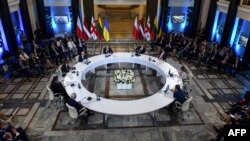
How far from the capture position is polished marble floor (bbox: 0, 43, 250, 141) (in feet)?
22.1

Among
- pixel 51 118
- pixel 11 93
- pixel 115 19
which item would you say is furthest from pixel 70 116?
pixel 115 19

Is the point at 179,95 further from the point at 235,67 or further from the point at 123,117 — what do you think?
the point at 235,67

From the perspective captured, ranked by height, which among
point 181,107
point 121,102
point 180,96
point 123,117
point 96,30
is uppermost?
point 96,30

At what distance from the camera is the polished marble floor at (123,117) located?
673 cm

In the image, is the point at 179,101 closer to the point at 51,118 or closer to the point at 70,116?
the point at 70,116

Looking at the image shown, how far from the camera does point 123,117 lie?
24.7ft

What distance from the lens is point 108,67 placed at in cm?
1160

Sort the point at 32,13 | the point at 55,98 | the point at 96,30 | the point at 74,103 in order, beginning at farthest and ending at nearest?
the point at 32,13 → the point at 96,30 → the point at 55,98 → the point at 74,103

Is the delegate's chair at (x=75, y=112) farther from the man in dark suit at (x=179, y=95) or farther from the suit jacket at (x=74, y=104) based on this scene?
the man in dark suit at (x=179, y=95)

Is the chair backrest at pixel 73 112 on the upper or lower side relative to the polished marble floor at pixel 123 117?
upper

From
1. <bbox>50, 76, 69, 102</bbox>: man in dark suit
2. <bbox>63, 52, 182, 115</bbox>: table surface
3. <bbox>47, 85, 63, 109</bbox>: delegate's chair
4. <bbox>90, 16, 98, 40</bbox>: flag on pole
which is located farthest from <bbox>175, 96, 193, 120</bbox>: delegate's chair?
<bbox>90, 16, 98, 40</bbox>: flag on pole

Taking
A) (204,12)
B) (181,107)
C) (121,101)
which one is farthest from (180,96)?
(204,12)

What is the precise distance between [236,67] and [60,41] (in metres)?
9.66

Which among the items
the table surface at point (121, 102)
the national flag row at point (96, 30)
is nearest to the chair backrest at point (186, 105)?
the table surface at point (121, 102)
